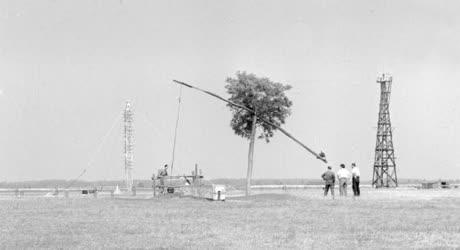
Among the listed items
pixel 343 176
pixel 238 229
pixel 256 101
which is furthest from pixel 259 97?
pixel 238 229

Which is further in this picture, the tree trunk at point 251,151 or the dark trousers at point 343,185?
the tree trunk at point 251,151

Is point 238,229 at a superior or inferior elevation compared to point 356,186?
inferior

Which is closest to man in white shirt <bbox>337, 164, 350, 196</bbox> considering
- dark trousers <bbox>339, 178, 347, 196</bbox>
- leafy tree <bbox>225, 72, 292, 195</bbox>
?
dark trousers <bbox>339, 178, 347, 196</bbox>

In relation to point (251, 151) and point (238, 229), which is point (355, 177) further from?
point (238, 229)

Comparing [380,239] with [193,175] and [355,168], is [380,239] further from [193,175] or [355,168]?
[193,175]

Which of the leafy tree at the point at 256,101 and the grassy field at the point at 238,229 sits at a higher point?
the leafy tree at the point at 256,101

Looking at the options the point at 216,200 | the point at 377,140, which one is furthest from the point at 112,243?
the point at 377,140

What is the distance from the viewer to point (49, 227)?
20.1 meters

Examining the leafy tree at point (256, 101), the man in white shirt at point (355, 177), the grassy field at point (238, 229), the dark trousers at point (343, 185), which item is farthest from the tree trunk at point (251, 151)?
the grassy field at point (238, 229)

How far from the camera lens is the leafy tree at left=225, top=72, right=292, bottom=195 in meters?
46.1

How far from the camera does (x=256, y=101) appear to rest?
4597 cm

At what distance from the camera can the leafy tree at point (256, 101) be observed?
4606 centimetres

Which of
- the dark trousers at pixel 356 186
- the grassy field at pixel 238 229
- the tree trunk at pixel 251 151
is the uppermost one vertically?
the tree trunk at pixel 251 151

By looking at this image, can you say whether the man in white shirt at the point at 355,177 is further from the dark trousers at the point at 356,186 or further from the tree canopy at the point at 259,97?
the tree canopy at the point at 259,97
